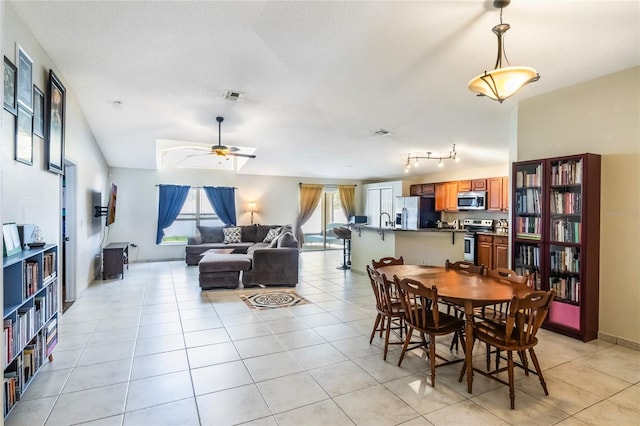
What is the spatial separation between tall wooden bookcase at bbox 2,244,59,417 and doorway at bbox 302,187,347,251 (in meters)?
7.79

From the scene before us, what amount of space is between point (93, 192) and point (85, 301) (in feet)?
7.00

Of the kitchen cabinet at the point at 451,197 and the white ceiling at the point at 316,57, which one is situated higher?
the white ceiling at the point at 316,57

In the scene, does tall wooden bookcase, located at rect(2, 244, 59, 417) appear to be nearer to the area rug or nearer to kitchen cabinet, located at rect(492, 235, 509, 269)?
the area rug

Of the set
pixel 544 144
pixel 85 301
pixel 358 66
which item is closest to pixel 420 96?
pixel 358 66

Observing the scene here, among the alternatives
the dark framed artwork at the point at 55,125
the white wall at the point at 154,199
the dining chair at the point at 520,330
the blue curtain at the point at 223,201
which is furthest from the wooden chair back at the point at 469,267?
the white wall at the point at 154,199

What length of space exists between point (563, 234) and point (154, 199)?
8.31 meters

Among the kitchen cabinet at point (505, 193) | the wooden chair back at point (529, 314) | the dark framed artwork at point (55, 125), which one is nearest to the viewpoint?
the wooden chair back at point (529, 314)

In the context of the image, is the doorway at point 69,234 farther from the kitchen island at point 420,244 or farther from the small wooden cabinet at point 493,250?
the small wooden cabinet at point 493,250

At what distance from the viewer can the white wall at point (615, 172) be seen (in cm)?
319

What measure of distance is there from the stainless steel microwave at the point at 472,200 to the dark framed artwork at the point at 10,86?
7549 mm

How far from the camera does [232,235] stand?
8406mm

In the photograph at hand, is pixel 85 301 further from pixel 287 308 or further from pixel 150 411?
pixel 150 411

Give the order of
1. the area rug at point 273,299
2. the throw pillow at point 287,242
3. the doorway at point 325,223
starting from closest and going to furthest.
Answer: the area rug at point 273,299 < the throw pillow at point 287,242 < the doorway at point 325,223

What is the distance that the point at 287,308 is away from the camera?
445 centimetres
